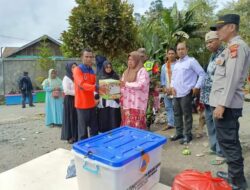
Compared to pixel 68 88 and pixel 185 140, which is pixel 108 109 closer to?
pixel 68 88

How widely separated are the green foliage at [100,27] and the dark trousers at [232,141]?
343cm

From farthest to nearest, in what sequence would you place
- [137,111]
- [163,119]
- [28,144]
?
[163,119]
[28,144]
[137,111]

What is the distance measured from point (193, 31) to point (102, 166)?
7469 mm

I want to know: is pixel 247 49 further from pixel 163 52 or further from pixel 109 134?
pixel 163 52

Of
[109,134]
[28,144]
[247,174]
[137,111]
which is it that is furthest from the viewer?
[28,144]

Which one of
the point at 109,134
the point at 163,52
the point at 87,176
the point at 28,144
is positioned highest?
the point at 163,52

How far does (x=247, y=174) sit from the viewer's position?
3.36 metres

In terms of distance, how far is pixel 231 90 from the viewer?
2572 millimetres

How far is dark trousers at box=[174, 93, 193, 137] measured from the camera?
4.59 meters

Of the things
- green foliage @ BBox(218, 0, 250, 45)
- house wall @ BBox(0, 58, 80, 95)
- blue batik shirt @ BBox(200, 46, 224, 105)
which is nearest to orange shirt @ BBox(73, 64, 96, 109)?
blue batik shirt @ BBox(200, 46, 224, 105)

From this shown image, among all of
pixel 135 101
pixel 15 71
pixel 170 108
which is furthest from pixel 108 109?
pixel 15 71

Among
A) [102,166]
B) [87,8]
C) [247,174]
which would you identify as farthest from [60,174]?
[87,8]

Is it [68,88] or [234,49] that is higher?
[234,49]

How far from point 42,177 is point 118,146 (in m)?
0.89
